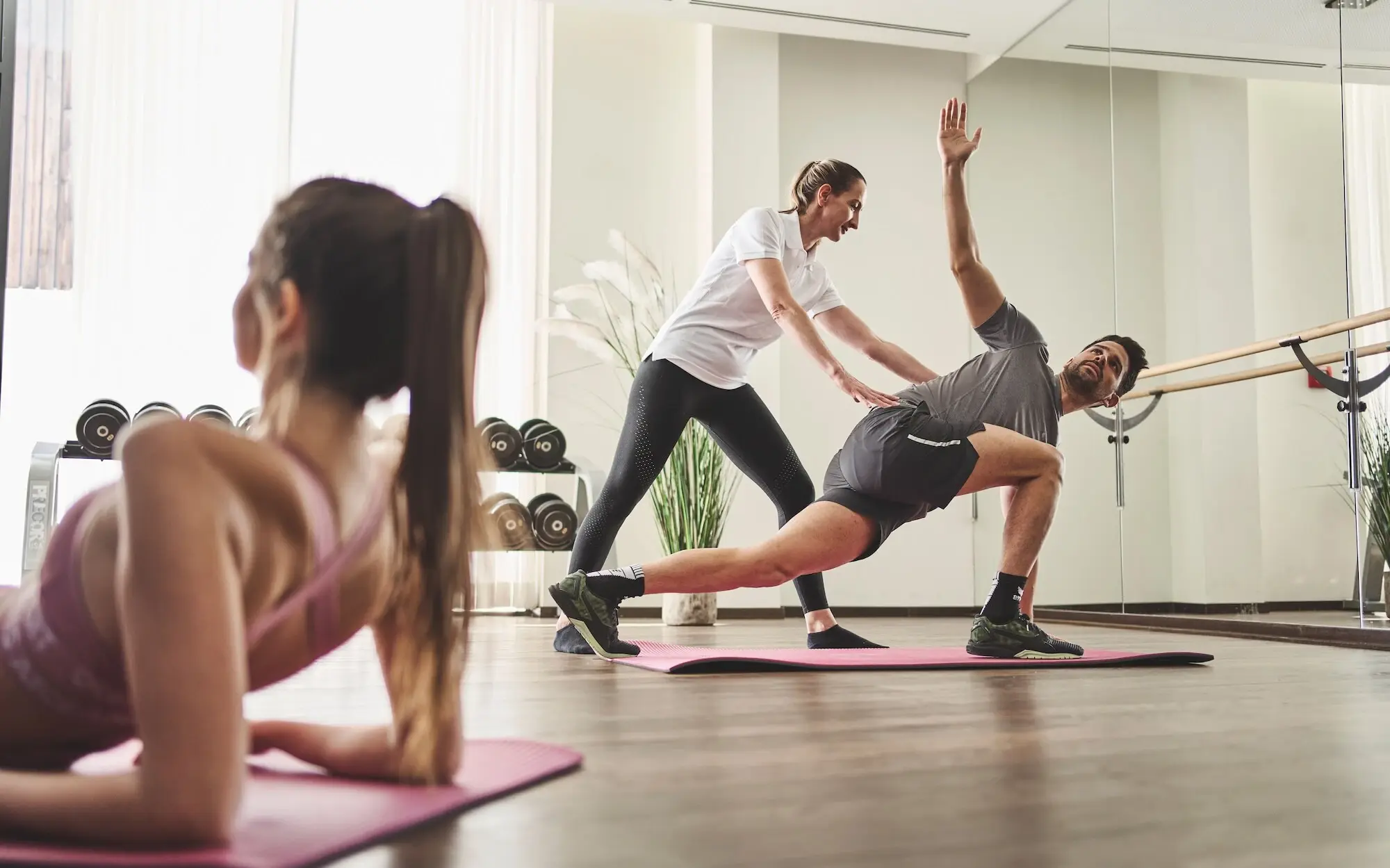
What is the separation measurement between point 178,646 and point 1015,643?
2.21m

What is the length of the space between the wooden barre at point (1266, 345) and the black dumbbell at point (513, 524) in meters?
2.45

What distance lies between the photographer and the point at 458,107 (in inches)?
208

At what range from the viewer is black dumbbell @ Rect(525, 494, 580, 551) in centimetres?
462

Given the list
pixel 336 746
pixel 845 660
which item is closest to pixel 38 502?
pixel 845 660

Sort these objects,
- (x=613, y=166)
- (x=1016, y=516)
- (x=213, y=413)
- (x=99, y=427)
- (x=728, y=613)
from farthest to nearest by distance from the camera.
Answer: (x=613, y=166), (x=728, y=613), (x=213, y=413), (x=99, y=427), (x=1016, y=516)

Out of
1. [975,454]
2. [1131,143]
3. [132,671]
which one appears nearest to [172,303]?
[975,454]

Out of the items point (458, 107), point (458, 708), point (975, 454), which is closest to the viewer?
point (458, 708)

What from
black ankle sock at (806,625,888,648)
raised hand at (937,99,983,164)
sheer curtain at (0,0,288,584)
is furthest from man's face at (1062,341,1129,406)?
sheer curtain at (0,0,288,584)

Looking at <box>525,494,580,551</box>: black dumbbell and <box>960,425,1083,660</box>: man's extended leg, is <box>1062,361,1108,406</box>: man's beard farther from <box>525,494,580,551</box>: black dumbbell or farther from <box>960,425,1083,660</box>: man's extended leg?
<box>525,494,580,551</box>: black dumbbell

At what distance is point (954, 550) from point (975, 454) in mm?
3326

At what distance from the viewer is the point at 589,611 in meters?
2.43

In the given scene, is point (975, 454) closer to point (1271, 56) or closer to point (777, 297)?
point (777, 297)

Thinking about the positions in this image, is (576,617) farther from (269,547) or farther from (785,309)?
(269,547)

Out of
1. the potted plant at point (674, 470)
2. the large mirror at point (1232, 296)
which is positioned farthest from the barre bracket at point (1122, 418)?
the potted plant at point (674, 470)
